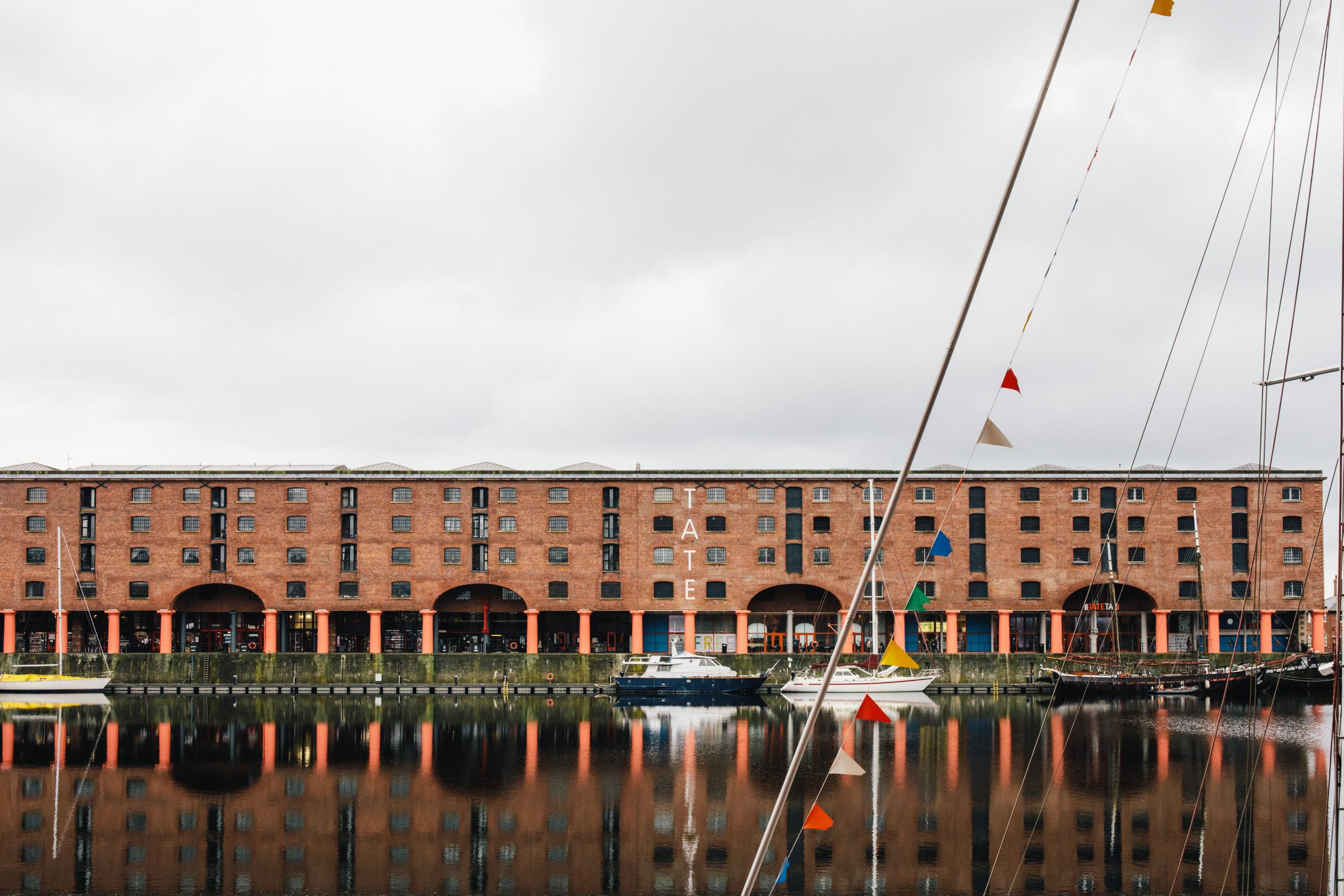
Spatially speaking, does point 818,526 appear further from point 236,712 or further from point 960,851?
point 960,851

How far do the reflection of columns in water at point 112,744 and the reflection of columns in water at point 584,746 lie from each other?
14.9 metres

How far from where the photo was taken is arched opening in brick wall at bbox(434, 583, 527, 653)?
233 feet

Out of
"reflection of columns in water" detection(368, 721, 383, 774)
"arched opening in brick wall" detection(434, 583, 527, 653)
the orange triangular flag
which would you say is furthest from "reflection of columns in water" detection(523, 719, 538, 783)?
the orange triangular flag

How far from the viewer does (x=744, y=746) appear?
39.5 metres

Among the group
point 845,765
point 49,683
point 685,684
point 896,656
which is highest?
point 896,656

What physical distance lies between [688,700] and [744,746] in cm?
1931

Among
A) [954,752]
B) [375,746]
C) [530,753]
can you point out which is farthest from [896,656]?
[375,746]

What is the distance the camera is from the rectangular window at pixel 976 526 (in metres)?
68.8

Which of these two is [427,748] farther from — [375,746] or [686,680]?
[686,680]

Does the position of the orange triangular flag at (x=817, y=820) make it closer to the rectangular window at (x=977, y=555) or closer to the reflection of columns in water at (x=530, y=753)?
the reflection of columns in water at (x=530, y=753)

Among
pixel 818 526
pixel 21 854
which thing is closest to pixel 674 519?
pixel 818 526

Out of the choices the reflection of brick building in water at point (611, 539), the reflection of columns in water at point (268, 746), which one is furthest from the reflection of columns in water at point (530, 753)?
the reflection of brick building in water at point (611, 539)

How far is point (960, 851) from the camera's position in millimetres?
22812

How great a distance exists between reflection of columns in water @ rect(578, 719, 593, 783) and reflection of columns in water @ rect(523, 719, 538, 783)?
1417 mm
